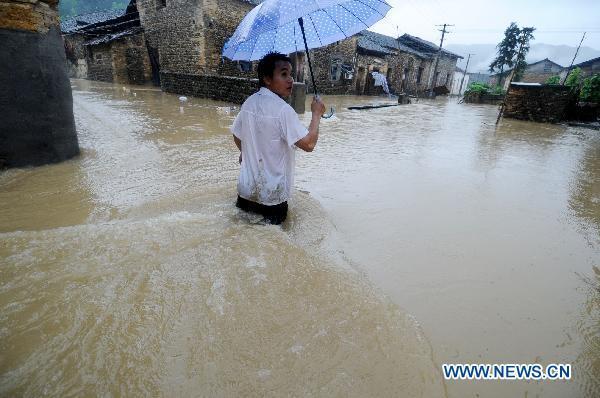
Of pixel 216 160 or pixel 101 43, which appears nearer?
pixel 216 160

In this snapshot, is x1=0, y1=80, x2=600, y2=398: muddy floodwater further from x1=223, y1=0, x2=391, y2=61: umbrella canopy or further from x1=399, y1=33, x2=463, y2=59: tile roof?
x1=399, y1=33, x2=463, y2=59: tile roof

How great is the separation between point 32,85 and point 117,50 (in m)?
18.4

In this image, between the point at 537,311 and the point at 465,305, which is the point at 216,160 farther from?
the point at 537,311

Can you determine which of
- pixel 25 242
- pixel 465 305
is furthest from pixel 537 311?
pixel 25 242

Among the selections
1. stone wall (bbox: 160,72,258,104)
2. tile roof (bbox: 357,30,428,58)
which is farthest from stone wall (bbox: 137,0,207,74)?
tile roof (bbox: 357,30,428,58)

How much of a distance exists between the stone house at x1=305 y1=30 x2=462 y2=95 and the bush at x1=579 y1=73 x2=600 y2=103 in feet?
33.0

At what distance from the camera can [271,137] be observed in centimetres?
225

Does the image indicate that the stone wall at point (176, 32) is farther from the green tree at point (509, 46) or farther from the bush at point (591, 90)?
the green tree at point (509, 46)

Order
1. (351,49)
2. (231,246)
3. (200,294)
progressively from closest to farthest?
(200,294) → (231,246) → (351,49)

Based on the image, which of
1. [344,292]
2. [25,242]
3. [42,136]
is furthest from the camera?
[42,136]

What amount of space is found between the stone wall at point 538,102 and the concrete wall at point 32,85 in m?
14.7

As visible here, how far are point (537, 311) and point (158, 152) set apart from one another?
4.96 metres

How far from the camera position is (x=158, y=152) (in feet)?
16.1

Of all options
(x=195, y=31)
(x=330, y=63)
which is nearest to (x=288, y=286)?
(x=195, y=31)
